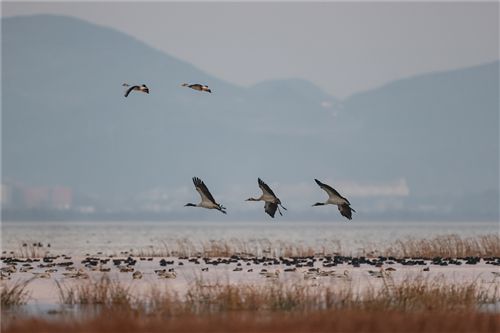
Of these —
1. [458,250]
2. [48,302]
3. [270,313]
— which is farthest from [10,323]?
[458,250]

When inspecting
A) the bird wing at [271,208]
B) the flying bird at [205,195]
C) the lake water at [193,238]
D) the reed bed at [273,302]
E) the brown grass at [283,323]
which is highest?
the lake water at [193,238]

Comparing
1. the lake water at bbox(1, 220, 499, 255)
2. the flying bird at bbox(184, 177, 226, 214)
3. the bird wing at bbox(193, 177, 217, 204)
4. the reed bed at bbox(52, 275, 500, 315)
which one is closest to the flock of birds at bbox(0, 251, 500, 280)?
the flying bird at bbox(184, 177, 226, 214)

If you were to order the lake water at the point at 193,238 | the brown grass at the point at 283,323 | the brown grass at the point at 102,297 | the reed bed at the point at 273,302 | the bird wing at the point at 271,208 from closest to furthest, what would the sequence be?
the brown grass at the point at 283,323 < the reed bed at the point at 273,302 < the brown grass at the point at 102,297 < the bird wing at the point at 271,208 < the lake water at the point at 193,238

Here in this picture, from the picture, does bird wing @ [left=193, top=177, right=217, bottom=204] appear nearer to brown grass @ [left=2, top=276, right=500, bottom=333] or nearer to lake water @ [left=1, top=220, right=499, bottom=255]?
brown grass @ [left=2, top=276, right=500, bottom=333]

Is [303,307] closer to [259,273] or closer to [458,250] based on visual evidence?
[259,273]

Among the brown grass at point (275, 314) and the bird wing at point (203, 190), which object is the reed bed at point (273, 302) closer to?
the brown grass at point (275, 314)

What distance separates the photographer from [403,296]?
78.2 ft

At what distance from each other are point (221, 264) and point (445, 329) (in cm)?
1830

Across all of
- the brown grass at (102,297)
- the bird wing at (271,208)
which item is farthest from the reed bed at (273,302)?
the bird wing at (271,208)

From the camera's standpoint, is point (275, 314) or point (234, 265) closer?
point (275, 314)

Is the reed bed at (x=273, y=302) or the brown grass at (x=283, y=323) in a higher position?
the reed bed at (x=273, y=302)

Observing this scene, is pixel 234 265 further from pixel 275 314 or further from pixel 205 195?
pixel 275 314

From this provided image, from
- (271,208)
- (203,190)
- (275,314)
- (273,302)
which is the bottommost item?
(275,314)

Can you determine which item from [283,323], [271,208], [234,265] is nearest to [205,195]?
[271,208]
